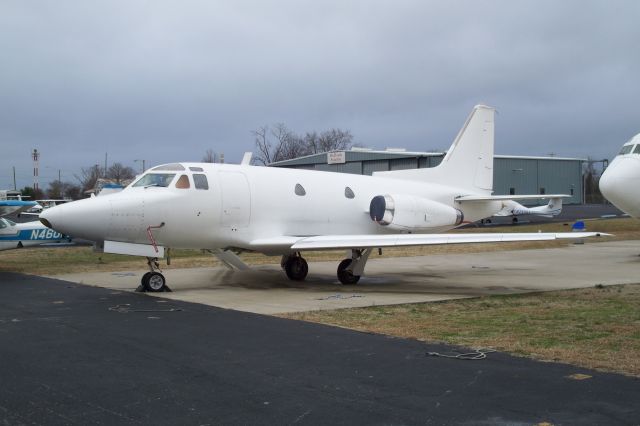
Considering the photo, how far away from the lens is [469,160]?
21328mm

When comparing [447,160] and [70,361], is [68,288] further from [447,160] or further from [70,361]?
[447,160]

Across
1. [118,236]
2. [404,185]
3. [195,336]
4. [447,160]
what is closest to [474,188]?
[447,160]

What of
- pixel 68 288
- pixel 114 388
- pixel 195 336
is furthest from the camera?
pixel 68 288

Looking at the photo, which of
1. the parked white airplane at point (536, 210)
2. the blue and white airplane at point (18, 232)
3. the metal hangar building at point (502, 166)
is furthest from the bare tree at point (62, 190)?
the blue and white airplane at point (18, 232)

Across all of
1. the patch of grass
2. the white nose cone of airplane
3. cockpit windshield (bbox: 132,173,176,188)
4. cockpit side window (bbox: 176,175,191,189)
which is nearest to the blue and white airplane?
cockpit windshield (bbox: 132,173,176,188)

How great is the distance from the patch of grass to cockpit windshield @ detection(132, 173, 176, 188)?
18.5ft

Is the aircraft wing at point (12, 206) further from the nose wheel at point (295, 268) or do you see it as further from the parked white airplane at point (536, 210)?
the parked white airplane at point (536, 210)

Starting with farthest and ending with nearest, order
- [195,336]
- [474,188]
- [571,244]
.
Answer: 1. [571,244]
2. [474,188]
3. [195,336]

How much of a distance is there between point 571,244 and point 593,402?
27240 millimetres

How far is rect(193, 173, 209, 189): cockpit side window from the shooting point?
1592cm

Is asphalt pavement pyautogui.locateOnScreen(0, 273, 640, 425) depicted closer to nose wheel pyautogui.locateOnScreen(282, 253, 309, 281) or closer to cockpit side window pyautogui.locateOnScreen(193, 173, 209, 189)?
cockpit side window pyautogui.locateOnScreen(193, 173, 209, 189)

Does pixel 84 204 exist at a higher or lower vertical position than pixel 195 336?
higher

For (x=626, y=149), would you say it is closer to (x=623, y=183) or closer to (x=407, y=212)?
(x=623, y=183)

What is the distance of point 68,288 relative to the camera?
16266mm
